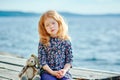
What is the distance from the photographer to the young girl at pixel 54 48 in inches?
157

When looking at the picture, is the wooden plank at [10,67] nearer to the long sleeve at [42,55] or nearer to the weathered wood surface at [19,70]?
the weathered wood surface at [19,70]

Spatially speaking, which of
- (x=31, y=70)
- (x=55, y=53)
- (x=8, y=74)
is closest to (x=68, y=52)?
(x=55, y=53)

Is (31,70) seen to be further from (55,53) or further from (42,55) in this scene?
(55,53)

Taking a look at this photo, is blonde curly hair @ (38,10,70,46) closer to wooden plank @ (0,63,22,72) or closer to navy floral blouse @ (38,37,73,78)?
navy floral blouse @ (38,37,73,78)

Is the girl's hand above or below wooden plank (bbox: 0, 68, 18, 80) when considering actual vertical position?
above

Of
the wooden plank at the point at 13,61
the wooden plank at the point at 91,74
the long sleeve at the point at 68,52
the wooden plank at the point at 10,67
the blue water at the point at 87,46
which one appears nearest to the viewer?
the long sleeve at the point at 68,52

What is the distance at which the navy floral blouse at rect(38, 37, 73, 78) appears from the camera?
4.04 metres

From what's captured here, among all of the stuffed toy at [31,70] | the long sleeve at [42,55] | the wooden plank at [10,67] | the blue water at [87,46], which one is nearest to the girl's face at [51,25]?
the long sleeve at [42,55]

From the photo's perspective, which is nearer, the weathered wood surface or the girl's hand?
the girl's hand

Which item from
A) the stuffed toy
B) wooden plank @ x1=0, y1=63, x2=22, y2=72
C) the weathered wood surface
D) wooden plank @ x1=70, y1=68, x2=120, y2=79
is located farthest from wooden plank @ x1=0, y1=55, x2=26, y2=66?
the stuffed toy

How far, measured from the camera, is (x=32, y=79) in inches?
158

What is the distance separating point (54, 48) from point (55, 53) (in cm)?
5

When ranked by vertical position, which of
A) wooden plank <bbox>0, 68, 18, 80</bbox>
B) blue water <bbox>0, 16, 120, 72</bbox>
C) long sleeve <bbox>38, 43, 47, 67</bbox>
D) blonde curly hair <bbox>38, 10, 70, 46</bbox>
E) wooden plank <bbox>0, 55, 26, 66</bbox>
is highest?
blonde curly hair <bbox>38, 10, 70, 46</bbox>

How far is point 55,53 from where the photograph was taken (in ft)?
13.3
